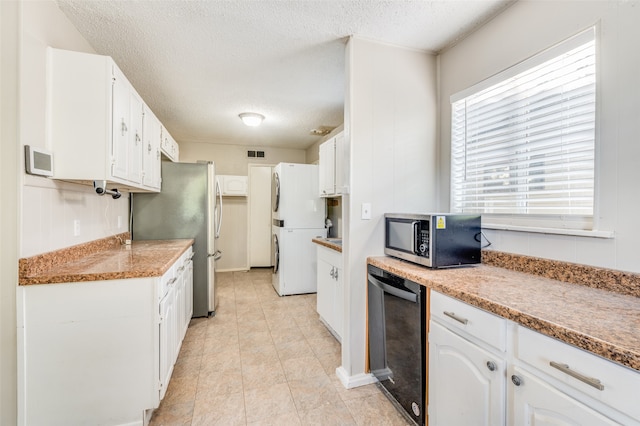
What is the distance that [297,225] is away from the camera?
4.04 metres

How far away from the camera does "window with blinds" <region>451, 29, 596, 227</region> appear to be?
1402mm

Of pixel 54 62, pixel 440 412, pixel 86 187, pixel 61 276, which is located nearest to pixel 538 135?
pixel 440 412

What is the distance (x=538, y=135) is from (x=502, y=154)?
0.77 ft

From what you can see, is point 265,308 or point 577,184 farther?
point 265,308

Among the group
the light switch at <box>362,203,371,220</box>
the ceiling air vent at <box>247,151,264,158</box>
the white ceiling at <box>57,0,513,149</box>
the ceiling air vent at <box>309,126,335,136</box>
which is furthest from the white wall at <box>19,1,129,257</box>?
the ceiling air vent at <box>247,151,264,158</box>

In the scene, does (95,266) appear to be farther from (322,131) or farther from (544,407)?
(322,131)

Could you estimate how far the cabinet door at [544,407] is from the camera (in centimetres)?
85

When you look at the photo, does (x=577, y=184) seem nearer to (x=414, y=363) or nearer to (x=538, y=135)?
(x=538, y=135)

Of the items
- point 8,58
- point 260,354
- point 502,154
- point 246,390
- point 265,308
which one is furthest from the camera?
point 265,308

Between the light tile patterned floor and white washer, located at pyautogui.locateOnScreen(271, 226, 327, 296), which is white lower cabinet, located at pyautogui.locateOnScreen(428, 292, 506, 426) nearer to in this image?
the light tile patterned floor

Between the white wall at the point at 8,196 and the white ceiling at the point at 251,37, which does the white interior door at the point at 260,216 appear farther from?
the white wall at the point at 8,196

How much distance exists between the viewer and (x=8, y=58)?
1387 millimetres

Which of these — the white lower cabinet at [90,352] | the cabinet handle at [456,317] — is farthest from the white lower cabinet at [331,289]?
the white lower cabinet at [90,352]

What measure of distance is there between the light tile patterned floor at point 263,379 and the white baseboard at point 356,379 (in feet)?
0.11
